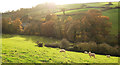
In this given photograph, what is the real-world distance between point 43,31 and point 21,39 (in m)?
9.75

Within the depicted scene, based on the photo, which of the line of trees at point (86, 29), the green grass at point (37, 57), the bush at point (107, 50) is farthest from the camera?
the line of trees at point (86, 29)

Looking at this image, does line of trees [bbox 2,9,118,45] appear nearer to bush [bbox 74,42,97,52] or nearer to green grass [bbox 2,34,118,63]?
bush [bbox 74,42,97,52]

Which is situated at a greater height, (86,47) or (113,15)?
(113,15)

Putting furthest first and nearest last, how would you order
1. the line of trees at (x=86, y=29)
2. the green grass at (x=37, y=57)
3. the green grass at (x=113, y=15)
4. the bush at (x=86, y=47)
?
1. the green grass at (x=113, y=15)
2. the line of trees at (x=86, y=29)
3. the bush at (x=86, y=47)
4. the green grass at (x=37, y=57)

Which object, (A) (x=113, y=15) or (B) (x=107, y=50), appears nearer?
(B) (x=107, y=50)

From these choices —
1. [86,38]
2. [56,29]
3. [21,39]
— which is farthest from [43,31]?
[86,38]

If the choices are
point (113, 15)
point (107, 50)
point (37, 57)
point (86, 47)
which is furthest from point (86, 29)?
point (113, 15)

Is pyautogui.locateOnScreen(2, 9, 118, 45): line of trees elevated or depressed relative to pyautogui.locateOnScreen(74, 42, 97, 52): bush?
elevated

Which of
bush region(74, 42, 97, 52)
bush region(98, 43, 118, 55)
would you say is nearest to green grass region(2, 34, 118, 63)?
bush region(98, 43, 118, 55)

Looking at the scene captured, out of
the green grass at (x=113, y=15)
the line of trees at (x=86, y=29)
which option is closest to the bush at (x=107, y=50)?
the line of trees at (x=86, y=29)

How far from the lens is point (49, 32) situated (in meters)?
35.5

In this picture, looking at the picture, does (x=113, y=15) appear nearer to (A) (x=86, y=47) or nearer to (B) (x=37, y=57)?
(A) (x=86, y=47)

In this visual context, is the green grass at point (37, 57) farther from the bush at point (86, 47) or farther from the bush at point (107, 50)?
the bush at point (86, 47)

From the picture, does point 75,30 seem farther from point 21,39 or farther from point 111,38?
point 21,39
